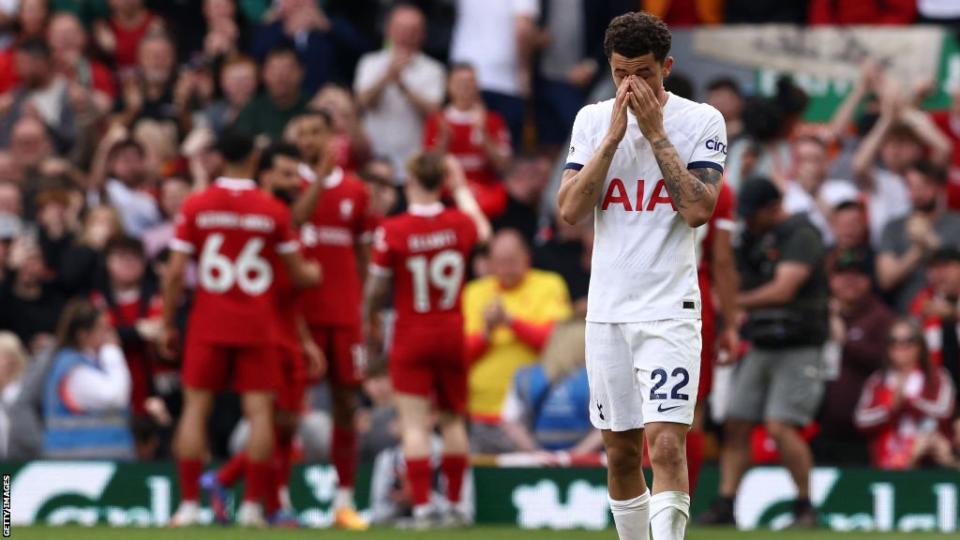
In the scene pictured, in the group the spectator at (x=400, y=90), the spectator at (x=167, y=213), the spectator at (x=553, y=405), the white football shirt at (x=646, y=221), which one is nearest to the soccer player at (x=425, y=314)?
the spectator at (x=553, y=405)

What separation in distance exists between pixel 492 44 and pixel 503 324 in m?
4.05

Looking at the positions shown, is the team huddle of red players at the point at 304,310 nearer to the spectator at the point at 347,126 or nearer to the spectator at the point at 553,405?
the spectator at the point at 553,405

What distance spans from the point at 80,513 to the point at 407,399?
10.0 ft

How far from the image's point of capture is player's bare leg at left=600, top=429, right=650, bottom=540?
823 cm

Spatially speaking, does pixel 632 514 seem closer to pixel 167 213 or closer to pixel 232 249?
pixel 232 249

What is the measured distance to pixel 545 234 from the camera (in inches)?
646

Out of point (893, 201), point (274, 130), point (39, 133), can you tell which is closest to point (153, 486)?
point (274, 130)

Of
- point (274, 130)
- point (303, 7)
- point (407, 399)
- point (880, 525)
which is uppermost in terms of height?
point (303, 7)

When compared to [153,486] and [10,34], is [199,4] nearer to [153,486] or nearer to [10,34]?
[10,34]

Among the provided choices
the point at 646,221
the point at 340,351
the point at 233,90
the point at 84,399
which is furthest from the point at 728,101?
the point at 646,221

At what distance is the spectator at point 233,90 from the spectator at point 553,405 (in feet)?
15.0

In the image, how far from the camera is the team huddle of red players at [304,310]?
1246 cm

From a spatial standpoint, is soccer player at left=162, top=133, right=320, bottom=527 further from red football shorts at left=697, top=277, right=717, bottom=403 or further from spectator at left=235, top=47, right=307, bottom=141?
spectator at left=235, top=47, right=307, bottom=141

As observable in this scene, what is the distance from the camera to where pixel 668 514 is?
7812mm
